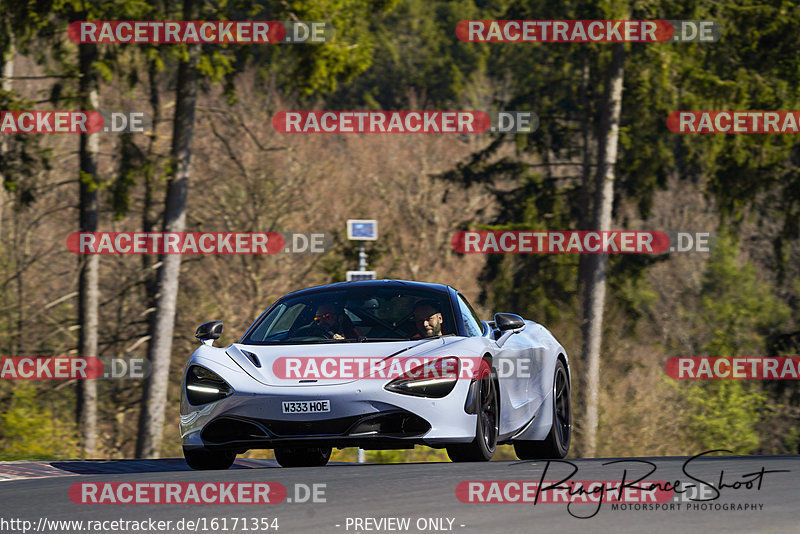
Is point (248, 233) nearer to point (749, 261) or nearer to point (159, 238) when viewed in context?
point (159, 238)

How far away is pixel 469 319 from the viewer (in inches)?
404

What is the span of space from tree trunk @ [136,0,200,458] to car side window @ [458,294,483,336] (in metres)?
14.2

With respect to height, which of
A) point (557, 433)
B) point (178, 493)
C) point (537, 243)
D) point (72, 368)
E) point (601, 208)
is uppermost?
point (601, 208)

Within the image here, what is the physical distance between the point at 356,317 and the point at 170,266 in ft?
49.0

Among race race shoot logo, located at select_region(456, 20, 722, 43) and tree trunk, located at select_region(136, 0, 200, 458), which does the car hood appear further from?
race race shoot logo, located at select_region(456, 20, 722, 43)

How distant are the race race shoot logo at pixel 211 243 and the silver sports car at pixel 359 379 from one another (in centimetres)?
1676

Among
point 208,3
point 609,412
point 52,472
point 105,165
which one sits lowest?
point 609,412

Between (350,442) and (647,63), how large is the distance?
22501 mm

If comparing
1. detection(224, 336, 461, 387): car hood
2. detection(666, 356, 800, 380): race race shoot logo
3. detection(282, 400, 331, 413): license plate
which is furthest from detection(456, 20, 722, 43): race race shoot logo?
detection(282, 400, 331, 413): license plate

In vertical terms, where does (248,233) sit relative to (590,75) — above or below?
below

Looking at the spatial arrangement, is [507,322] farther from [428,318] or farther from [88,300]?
[88,300]

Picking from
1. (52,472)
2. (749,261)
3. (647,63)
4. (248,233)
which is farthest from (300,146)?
(52,472)

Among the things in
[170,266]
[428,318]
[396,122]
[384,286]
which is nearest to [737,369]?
[396,122]

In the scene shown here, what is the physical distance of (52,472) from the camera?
9812 millimetres
